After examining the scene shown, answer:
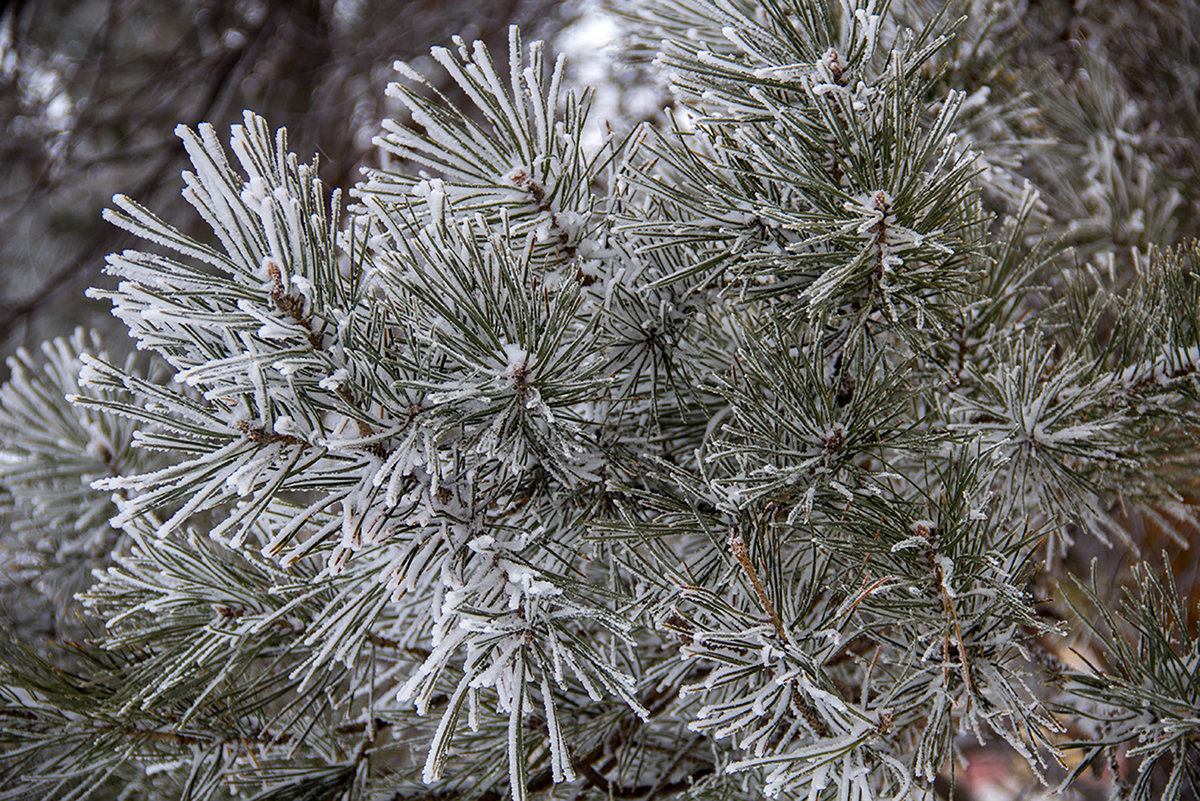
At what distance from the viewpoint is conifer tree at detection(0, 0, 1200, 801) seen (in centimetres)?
51

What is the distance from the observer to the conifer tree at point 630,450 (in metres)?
0.51

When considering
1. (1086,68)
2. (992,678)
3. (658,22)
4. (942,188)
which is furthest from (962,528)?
(1086,68)

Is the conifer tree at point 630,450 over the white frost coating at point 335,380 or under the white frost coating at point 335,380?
under

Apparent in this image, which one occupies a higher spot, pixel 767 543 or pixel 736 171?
pixel 736 171

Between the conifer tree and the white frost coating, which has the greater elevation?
the white frost coating

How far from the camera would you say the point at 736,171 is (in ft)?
1.95

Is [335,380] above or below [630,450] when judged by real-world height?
above

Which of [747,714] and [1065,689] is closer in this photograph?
[747,714]

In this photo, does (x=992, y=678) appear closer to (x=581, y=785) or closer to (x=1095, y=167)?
(x=581, y=785)

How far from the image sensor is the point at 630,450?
67 centimetres

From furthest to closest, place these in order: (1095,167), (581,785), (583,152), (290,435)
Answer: (1095,167) → (581,785) → (583,152) → (290,435)

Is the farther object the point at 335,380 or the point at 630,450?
the point at 630,450

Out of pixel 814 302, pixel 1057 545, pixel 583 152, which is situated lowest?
pixel 1057 545

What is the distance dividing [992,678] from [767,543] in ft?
0.60
